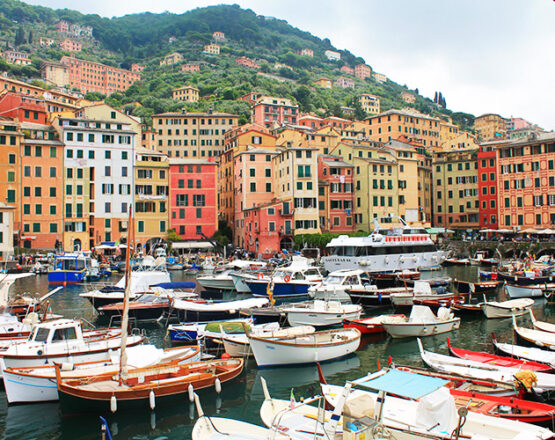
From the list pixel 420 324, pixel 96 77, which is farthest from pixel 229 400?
pixel 96 77

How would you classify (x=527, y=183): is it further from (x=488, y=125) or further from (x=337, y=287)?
(x=488, y=125)

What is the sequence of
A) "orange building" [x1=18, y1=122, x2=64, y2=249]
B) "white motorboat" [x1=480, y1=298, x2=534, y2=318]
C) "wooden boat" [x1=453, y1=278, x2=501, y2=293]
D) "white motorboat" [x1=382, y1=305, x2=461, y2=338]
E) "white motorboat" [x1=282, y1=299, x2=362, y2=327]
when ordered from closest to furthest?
"white motorboat" [x1=382, y1=305, x2=461, y2=338] → "white motorboat" [x1=282, y1=299, x2=362, y2=327] → "white motorboat" [x1=480, y1=298, x2=534, y2=318] → "wooden boat" [x1=453, y1=278, x2=501, y2=293] → "orange building" [x1=18, y1=122, x2=64, y2=249]

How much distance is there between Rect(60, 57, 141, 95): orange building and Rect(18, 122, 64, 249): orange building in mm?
127749

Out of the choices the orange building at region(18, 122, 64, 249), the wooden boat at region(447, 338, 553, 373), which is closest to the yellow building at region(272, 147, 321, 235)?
the orange building at region(18, 122, 64, 249)

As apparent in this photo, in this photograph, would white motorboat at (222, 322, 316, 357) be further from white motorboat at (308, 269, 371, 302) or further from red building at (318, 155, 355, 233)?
red building at (318, 155, 355, 233)

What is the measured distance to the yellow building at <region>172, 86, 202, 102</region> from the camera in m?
145

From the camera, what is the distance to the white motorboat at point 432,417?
11031 millimetres

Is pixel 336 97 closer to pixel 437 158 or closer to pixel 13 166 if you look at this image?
pixel 437 158

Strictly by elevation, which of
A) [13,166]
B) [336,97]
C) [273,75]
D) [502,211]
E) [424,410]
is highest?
[273,75]

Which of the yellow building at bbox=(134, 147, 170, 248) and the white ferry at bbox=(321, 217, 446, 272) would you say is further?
the yellow building at bbox=(134, 147, 170, 248)

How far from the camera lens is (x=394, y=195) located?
257ft

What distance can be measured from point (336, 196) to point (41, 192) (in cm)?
4258

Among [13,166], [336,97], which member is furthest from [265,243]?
[336,97]

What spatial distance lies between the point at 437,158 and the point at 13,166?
72.6 meters
